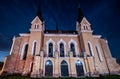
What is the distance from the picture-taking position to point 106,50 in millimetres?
37000

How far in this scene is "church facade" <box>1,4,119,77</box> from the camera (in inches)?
1141

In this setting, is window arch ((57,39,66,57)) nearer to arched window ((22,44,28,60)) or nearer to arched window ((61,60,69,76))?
arched window ((61,60,69,76))

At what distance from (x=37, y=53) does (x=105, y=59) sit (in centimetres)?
1789

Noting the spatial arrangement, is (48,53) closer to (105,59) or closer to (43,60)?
(43,60)

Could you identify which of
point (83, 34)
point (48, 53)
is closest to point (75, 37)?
point (83, 34)

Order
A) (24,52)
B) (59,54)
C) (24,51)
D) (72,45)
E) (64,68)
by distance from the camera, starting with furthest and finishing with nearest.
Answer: (72,45) → (24,51) → (24,52) → (59,54) → (64,68)

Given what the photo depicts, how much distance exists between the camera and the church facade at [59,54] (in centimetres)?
2898

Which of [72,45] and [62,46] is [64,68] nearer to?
[62,46]

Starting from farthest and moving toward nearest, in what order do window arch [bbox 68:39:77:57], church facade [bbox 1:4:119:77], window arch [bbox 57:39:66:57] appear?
1. window arch [bbox 68:39:77:57]
2. window arch [bbox 57:39:66:57]
3. church facade [bbox 1:4:119:77]

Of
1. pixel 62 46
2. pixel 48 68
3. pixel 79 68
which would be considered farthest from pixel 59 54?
pixel 79 68

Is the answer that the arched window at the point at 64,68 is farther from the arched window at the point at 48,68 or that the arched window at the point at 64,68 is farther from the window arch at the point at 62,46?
the window arch at the point at 62,46

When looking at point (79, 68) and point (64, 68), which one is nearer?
point (64, 68)

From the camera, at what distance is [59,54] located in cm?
3244

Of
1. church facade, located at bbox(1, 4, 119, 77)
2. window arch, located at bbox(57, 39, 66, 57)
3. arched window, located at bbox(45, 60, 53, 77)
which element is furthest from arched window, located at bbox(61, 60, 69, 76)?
window arch, located at bbox(57, 39, 66, 57)
